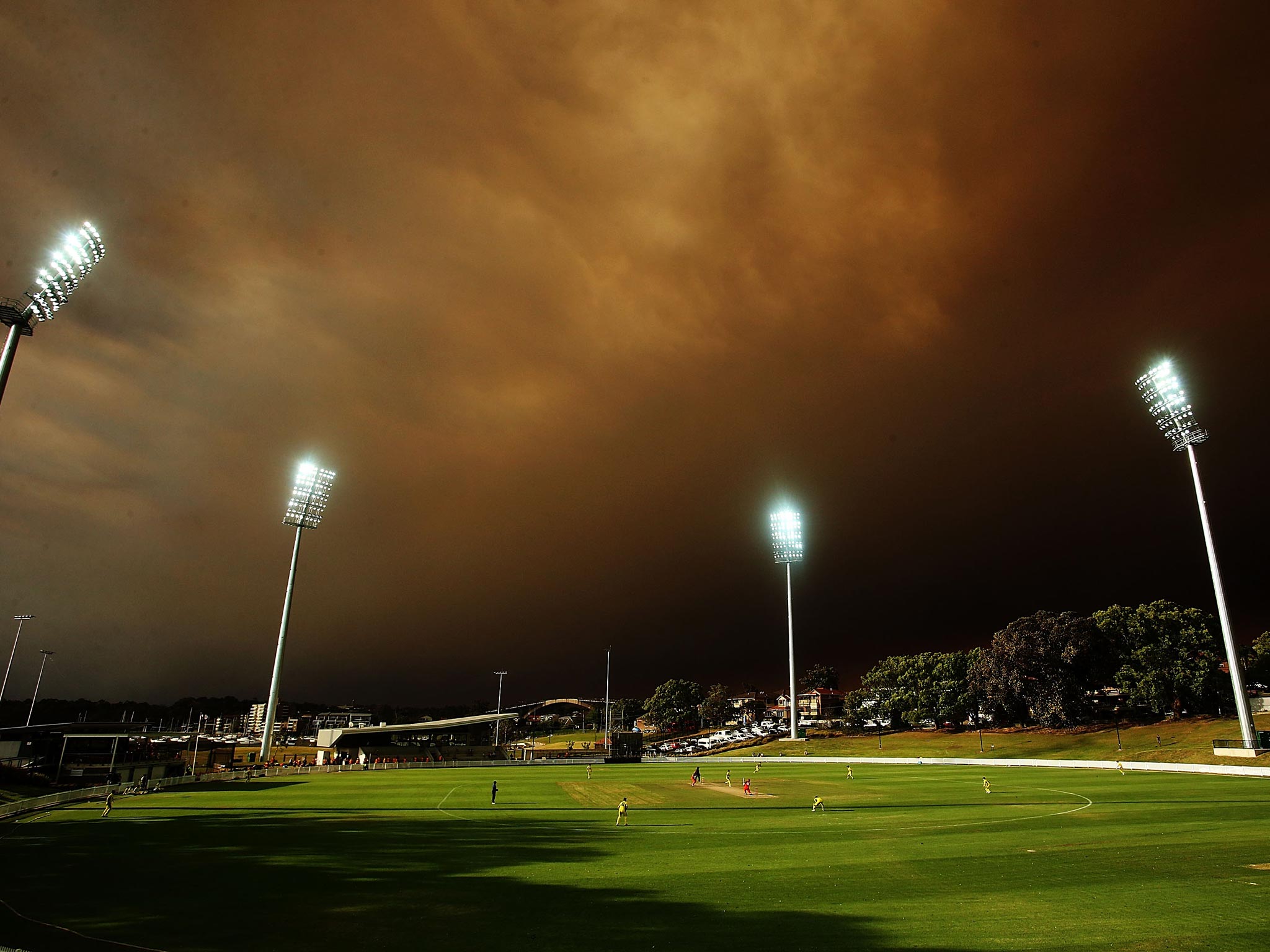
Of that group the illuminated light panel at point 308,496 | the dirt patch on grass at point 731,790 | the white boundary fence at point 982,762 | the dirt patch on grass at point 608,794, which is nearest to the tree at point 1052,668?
the white boundary fence at point 982,762

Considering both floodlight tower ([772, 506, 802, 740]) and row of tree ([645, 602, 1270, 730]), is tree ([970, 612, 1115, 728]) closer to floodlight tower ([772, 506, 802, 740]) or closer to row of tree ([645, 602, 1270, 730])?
row of tree ([645, 602, 1270, 730])

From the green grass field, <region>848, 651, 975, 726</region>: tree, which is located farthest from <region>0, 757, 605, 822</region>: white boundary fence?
<region>848, 651, 975, 726</region>: tree

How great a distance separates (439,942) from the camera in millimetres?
17406

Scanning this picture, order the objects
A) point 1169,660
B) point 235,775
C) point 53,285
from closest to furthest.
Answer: point 53,285 < point 235,775 < point 1169,660

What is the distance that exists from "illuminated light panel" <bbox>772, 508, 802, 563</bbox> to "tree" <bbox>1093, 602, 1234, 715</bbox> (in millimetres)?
43421

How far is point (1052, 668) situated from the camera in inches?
3824

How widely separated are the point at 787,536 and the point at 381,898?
329 ft

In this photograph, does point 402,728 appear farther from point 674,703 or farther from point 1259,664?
point 1259,664

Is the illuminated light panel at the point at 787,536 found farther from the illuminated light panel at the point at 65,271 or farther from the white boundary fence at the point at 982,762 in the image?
the illuminated light panel at the point at 65,271

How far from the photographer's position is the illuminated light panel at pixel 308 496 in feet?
297

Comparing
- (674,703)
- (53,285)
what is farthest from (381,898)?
(674,703)

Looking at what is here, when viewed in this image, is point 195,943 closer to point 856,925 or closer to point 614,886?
point 614,886

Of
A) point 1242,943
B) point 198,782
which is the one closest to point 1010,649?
point 1242,943

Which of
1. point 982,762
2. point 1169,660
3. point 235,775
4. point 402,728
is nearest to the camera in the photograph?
point 235,775
